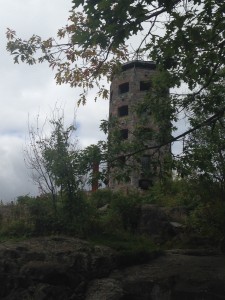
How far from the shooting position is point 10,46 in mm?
8195

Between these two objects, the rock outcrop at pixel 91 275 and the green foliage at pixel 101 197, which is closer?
the rock outcrop at pixel 91 275

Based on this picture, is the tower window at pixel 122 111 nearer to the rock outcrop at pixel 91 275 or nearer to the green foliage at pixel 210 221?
the green foliage at pixel 210 221

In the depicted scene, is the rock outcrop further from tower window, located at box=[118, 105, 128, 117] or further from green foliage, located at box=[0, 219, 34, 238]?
tower window, located at box=[118, 105, 128, 117]

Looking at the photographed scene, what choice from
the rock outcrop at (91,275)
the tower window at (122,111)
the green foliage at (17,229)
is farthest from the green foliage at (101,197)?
the tower window at (122,111)

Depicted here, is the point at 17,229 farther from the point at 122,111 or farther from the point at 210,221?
the point at 122,111

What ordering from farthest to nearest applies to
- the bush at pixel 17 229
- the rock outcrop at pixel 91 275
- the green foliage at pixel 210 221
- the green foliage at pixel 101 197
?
the green foliage at pixel 101 197, the green foliage at pixel 210 221, the bush at pixel 17 229, the rock outcrop at pixel 91 275

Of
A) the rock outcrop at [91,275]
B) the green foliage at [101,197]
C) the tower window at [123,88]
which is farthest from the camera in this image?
the tower window at [123,88]

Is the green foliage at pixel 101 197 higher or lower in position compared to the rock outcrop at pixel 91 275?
higher

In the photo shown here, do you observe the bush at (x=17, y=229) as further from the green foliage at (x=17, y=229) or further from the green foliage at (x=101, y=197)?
the green foliage at (x=101, y=197)

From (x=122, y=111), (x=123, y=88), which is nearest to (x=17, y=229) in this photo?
(x=122, y=111)

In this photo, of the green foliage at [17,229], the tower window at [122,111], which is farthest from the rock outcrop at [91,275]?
the tower window at [122,111]

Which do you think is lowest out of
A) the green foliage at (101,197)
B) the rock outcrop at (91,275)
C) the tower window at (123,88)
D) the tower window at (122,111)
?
the rock outcrop at (91,275)

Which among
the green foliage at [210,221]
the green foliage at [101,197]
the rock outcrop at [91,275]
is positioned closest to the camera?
the rock outcrop at [91,275]

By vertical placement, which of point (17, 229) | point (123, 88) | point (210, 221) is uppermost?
point (123, 88)
